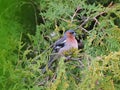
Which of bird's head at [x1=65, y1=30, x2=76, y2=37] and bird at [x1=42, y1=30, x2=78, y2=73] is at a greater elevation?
bird's head at [x1=65, y1=30, x2=76, y2=37]

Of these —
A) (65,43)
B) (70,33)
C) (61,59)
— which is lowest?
(61,59)

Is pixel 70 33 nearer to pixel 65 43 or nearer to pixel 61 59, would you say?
pixel 65 43

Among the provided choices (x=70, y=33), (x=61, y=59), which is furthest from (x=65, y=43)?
(x=61, y=59)

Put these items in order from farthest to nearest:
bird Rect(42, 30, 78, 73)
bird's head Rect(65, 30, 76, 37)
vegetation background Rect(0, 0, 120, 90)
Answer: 1. bird's head Rect(65, 30, 76, 37)
2. bird Rect(42, 30, 78, 73)
3. vegetation background Rect(0, 0, 120, 90)

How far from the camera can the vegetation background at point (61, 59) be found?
2.37 metres

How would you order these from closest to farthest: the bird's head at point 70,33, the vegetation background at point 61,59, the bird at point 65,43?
the vegetation background at point 61,59 < the bird at point 65,43 < the bird's head at point 70,33

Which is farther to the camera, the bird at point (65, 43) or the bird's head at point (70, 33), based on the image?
the bird's head at point (70, 33)

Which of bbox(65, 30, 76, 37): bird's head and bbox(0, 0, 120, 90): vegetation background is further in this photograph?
bbox(65, 30, 76, 37): bird's head

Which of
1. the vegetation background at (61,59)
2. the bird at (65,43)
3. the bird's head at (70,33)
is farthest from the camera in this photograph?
the bird's head at (70,33)

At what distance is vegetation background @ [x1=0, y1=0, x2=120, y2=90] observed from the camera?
2.37 metres

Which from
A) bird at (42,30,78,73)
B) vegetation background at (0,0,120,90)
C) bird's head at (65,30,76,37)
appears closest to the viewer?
vegetation background at (0,0,120,90)

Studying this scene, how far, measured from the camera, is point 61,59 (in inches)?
99.0

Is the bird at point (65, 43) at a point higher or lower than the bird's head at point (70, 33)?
lower

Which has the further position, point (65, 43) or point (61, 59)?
point (65, 43)
